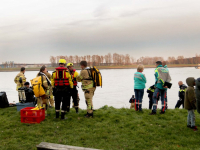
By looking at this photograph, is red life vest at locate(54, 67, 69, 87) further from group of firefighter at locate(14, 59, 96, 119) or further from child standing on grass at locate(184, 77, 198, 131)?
child standing on grass at locate(184, 77, 198, 131)

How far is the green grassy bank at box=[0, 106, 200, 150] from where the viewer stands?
4902 mm

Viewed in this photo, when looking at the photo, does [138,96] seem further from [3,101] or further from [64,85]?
[3,101]

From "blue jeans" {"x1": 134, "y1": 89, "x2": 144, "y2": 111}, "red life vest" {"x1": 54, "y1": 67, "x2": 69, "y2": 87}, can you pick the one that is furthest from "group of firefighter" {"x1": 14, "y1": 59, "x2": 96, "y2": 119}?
"blue jeans" {"x1": 134, "y1": 89, "x2": 144, "y2": 111}

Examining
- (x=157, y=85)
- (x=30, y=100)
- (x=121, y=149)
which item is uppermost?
(x=157, y=85)

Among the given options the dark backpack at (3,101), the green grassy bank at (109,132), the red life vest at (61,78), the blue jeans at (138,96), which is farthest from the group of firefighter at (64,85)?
the dark backpack at (3,101)

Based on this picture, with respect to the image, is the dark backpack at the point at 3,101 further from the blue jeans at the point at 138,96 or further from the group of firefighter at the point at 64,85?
the blue jeans at the point at 138,96

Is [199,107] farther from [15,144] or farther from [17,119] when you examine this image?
[17,119]

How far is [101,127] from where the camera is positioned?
6156mm

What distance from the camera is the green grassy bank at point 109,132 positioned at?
4.90 meters

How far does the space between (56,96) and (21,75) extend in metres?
3.77

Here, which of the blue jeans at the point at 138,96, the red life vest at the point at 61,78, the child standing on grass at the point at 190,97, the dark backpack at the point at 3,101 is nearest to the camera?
the child standing on grass at the point at 190,97

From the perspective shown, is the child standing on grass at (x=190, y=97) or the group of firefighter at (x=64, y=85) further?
the group of firefighter at (x=64, y=85)

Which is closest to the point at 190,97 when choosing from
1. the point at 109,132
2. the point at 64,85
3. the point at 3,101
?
the point at 109,132

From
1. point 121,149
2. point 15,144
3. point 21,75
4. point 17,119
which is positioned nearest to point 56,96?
point 17,119
